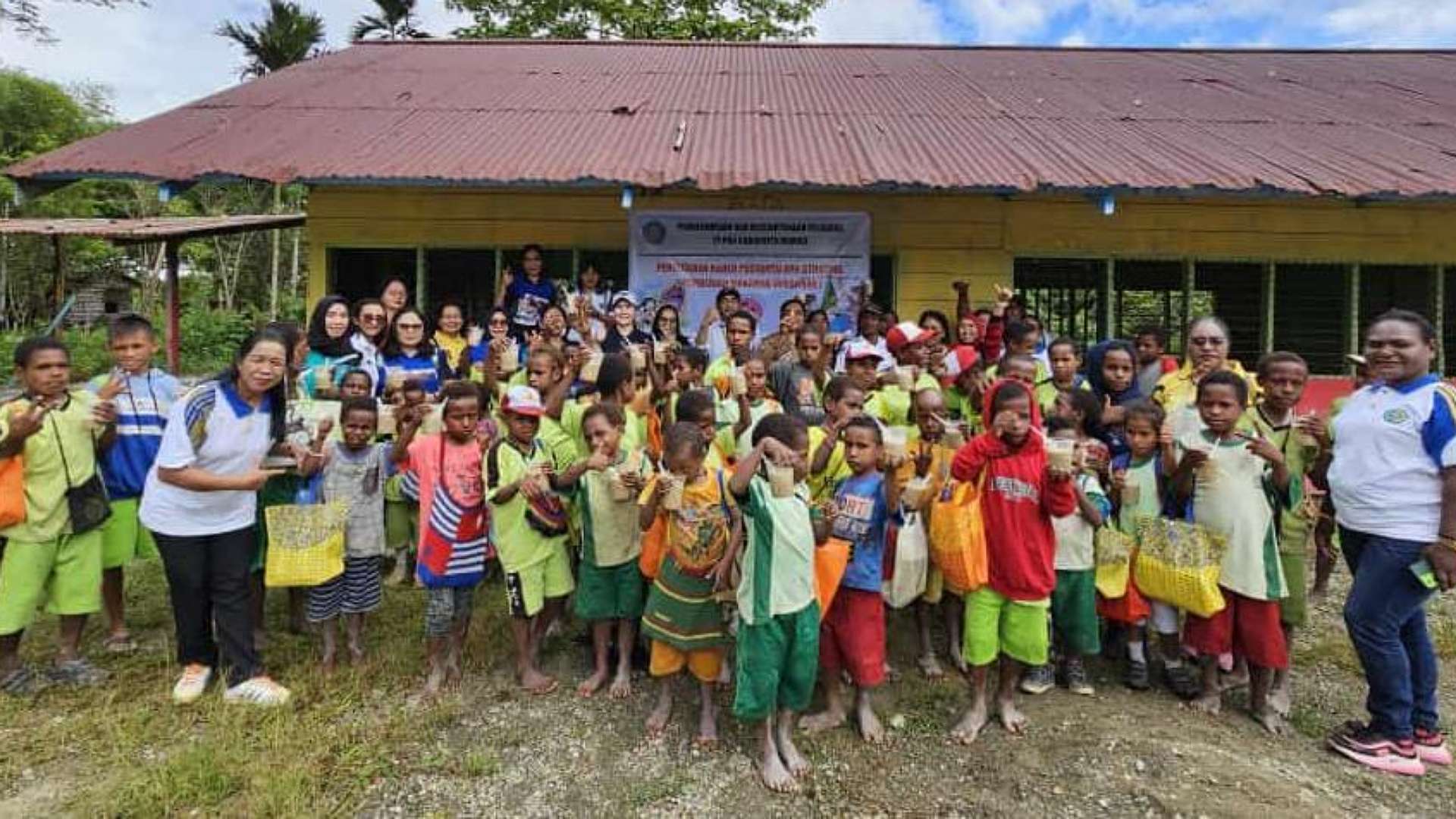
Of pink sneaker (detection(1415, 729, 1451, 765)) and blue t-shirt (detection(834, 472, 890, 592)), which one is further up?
blue t-shirt (detection(834, 472, 890, 592))

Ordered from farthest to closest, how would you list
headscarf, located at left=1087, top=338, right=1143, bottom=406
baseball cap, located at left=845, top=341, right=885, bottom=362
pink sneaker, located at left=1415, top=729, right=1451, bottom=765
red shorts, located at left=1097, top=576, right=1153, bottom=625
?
headscarf, located at left=1087, top=338, right=1143, bottom=406 < baseball cap, located at left=845, top=341, right=885, bottom=362 < red shorts, located at left=1097, top=576, right=1153, bottom=625 < pink sneaker, located at left=1415, top=729, right=1451, bottom=765

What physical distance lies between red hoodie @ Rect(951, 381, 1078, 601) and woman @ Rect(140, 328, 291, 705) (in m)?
2.75

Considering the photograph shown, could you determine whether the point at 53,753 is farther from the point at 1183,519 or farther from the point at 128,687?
the point at 1183,519

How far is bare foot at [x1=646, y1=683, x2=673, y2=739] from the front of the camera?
2.94 m

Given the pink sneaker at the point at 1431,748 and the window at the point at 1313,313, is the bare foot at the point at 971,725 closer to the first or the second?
the pink sneaker at the point at 1431,748

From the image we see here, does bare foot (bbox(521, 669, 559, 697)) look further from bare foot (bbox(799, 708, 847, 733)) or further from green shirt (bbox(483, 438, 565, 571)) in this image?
bare foot (bbox(799, 708, 847, 733))

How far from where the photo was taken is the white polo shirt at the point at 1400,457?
2.57 metres

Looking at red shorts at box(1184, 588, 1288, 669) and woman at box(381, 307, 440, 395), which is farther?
woman at box(381, 307, 440, 395)

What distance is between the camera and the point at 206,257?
25.1 meters

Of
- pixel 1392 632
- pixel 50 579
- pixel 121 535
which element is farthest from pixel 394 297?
pixel 1392 632

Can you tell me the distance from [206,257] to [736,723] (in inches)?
1119

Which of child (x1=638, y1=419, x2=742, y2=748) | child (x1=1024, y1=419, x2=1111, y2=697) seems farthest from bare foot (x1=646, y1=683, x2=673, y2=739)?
child (x1=1024, y1=419, x2=1111, y2=697)

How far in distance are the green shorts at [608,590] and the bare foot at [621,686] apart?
0.83ft

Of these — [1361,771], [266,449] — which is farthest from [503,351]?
[1361,771]
